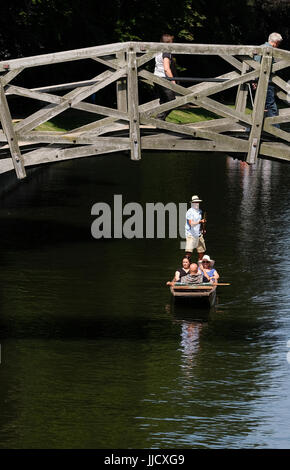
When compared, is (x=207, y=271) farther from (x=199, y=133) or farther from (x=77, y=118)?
(x=77, y=118)

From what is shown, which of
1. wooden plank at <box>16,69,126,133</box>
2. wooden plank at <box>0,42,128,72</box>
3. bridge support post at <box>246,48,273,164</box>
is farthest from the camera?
bridge support post at <box>246,48,273,164</box>

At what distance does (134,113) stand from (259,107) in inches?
89.3

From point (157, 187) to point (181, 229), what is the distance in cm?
1027

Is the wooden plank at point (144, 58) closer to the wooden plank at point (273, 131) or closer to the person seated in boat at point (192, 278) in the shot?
the wooden plank at point (273, 131)

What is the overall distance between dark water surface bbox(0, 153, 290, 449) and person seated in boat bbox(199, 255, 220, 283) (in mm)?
512

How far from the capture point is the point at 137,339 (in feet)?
74.9

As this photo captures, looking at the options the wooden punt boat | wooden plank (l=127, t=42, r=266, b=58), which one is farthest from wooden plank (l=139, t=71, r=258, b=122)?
the wooden punt boat

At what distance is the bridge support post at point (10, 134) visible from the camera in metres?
20.3

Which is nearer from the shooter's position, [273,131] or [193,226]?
[273,131]

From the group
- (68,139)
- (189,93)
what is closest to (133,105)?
(189,93)

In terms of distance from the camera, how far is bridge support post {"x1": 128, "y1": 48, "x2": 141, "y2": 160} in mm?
20297

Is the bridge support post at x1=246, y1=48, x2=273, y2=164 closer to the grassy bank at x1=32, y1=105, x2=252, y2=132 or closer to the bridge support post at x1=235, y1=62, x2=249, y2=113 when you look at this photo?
the bridge support post at x1=235, y1=62, x2=249, y2=113

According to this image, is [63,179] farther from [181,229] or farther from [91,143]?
[91,143]

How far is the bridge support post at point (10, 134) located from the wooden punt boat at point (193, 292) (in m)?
5.79
